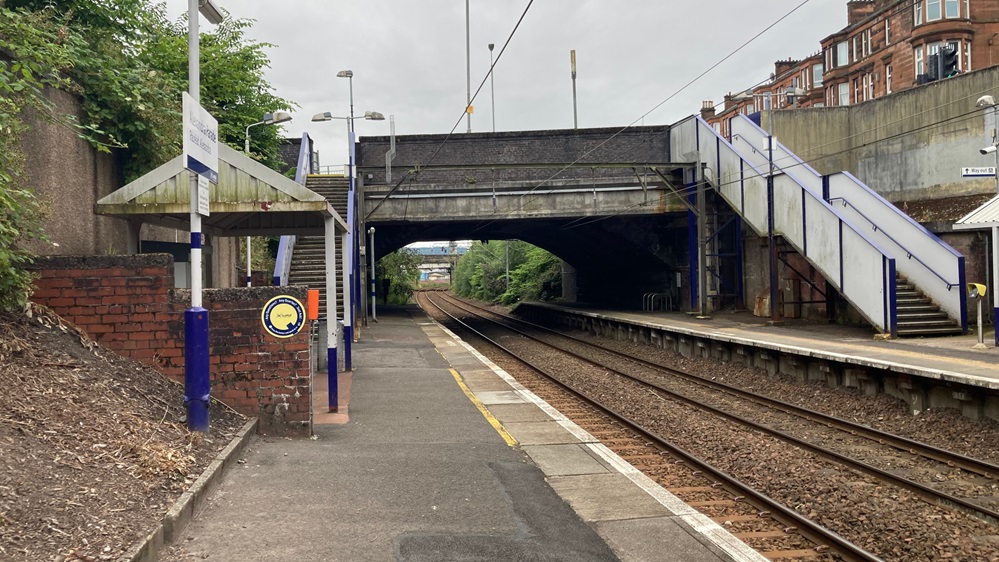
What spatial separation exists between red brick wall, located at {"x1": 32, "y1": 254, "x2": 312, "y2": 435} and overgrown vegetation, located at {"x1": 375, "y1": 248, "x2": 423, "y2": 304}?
1554 inches

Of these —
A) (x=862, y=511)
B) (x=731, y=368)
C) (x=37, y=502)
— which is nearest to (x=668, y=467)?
(x=862, y=511)

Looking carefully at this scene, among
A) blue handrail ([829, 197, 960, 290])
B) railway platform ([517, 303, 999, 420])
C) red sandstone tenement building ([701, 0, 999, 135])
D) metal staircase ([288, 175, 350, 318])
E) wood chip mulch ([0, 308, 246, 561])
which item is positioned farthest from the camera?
red sandstone tenement building ([701, 0, 999, 135])

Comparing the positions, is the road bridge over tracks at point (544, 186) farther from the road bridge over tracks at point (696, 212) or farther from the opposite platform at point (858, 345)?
the opposite platform at point (858, 345)

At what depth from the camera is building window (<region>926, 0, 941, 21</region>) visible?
39.2 metres

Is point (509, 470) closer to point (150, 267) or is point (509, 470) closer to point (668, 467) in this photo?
point (668, 467)

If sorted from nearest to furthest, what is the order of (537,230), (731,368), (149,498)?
(149,498), (731,368), (537,230)

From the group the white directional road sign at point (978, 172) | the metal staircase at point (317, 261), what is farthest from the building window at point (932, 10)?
the metal staircase at point (317, 261)

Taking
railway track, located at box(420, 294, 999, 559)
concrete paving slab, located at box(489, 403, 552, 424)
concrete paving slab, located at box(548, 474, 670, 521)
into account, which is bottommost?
railway track, located at box(420, 294, 999, 559)

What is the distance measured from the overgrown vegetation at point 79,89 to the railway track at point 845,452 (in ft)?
21.6

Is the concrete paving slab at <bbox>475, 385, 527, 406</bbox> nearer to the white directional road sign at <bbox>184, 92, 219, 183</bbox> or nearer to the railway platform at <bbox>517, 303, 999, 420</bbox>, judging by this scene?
the railway platform at <bbox>517, 303, 999, 420</bbox>

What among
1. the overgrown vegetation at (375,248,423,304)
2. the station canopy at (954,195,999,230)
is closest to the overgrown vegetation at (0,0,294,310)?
the station canopy at (954,195,999,230)

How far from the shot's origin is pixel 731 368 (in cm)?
1683

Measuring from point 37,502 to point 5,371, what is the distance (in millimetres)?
1917

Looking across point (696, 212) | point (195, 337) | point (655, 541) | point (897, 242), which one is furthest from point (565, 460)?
point (696, 212)
